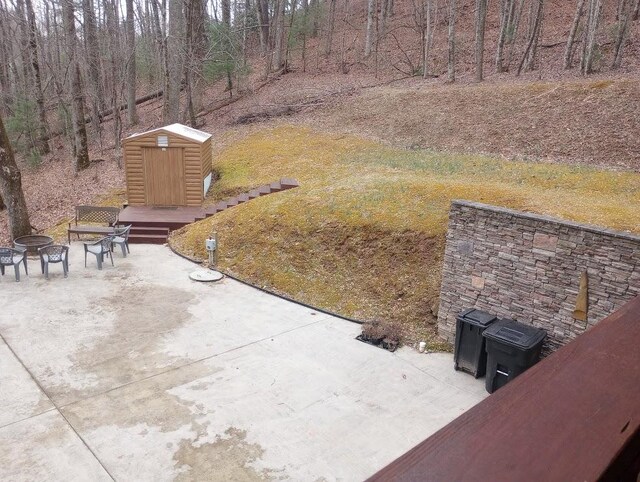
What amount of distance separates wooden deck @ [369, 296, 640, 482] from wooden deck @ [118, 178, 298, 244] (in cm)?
1369

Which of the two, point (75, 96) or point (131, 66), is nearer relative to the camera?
point (75, 96)

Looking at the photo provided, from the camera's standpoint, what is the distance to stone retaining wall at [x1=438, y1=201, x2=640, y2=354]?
6.74m

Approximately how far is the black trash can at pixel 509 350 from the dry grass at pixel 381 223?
1823mm

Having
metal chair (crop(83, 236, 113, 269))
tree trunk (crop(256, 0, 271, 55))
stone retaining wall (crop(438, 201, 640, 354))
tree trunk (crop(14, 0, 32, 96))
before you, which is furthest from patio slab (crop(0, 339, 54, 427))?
tree trunk (crop(256, 0, 271, 55))

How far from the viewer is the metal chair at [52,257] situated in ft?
35.5

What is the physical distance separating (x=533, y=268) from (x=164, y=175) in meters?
11.9

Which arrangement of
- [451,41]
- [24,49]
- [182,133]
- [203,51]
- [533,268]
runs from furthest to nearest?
[203,51] < [24,49] < [451,41] < [182,133] < [533,268]

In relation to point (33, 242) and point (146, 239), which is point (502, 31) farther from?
point (33, 242)

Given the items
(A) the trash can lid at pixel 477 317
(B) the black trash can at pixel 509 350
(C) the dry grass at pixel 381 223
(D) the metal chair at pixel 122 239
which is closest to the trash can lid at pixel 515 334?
(B) the black trash can at pixel 509 350

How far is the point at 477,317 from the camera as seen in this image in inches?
304

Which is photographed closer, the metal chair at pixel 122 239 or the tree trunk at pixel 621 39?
the metal chair at pixel 122 239

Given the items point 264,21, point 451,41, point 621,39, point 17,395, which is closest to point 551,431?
point 17,395

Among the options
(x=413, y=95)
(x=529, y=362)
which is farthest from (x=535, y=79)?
(x=529, y=362)

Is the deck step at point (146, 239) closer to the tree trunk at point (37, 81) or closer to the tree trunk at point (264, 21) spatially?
the tree trunk at point (37, 81)
